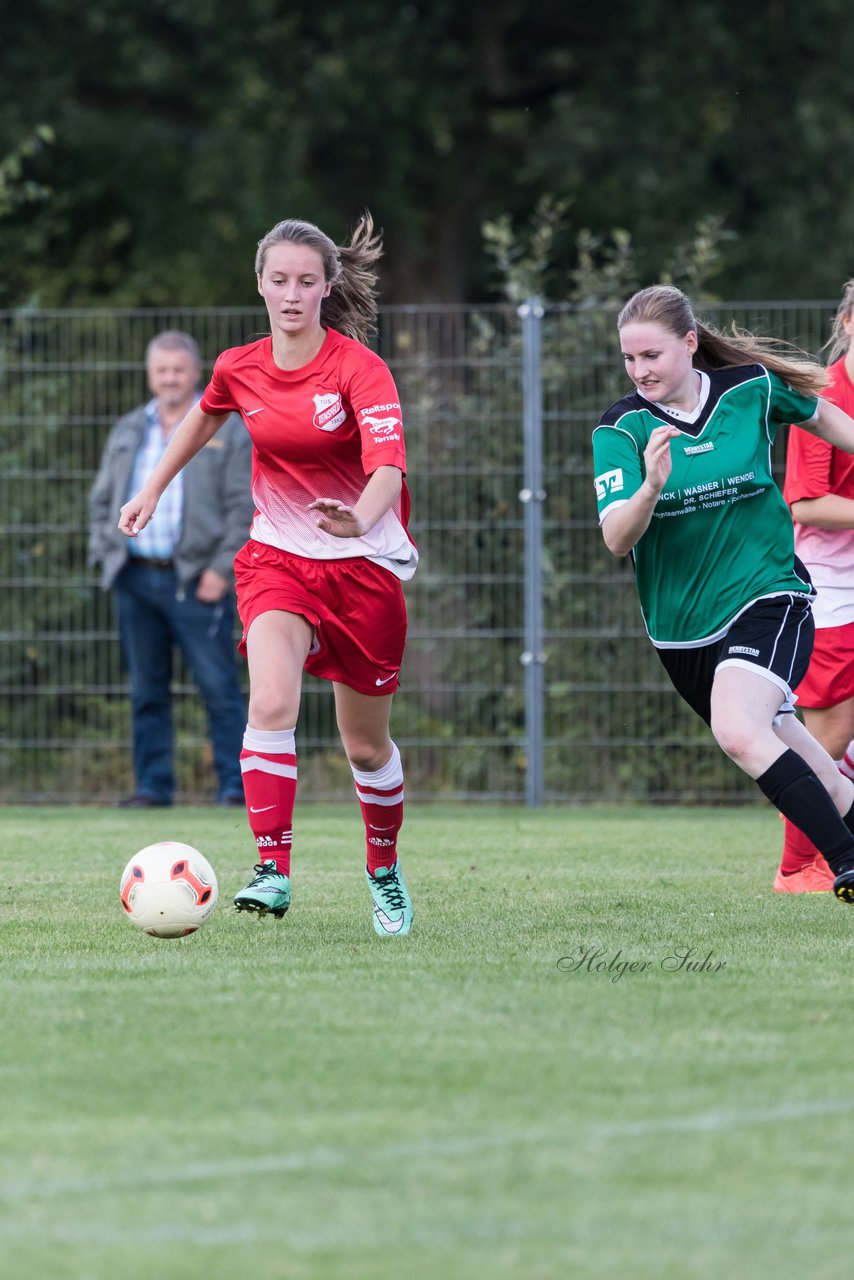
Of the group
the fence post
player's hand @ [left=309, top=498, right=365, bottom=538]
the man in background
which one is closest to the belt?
the man in background

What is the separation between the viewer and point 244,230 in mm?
20797

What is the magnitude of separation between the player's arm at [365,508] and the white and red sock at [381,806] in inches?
35.6

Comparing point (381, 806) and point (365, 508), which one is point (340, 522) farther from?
point (381, 806)

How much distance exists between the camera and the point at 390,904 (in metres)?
5.82

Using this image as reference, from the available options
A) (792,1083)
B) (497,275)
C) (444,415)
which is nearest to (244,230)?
(497,275)

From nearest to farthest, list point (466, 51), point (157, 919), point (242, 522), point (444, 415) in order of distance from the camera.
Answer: point (157, 919)
point (242, 522)
point (444, 415)
point (466, 51)

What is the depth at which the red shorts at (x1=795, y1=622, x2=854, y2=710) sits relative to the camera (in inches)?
274

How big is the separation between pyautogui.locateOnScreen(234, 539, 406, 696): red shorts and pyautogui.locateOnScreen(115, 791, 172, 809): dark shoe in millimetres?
5030

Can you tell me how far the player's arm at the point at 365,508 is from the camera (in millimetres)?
5016

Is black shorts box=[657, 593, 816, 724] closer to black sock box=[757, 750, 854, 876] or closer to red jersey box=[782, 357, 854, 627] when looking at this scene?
black sock box=[757, 750, 854, 876]

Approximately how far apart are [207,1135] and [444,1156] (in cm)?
42

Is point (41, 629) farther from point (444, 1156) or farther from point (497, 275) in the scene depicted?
point (497, 275)

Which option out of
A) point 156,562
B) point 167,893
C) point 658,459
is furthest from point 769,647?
point 156,562

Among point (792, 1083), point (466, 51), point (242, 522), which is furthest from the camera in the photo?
point (466, 51)
